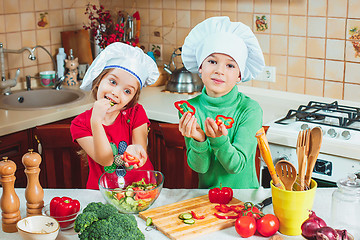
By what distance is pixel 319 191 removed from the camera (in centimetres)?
160

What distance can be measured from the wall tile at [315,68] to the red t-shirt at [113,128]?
1.20 m

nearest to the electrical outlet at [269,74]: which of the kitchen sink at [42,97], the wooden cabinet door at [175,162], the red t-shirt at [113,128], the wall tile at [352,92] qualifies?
the wall tile at [352,92]

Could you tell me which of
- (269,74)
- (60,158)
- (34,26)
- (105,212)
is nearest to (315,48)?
(269,74)

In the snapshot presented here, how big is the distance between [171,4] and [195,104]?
1648 mm

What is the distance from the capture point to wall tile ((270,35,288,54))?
9.17 feet

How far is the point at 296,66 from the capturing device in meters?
2.78

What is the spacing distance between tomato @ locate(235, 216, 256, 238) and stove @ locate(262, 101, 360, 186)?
3.09ft

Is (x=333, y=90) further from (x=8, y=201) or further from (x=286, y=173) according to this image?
(x=8, y=201)

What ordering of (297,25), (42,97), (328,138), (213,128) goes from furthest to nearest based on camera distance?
(42,97)
(297,25)
(328,138)
(213,128)

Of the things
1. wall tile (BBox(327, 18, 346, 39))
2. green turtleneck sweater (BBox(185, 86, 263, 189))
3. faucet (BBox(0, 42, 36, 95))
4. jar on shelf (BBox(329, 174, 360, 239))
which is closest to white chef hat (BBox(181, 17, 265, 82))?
green turtleneck sweater (BBox(185, 86, 263, 189))

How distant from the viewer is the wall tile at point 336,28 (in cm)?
257

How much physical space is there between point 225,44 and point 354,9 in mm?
1260

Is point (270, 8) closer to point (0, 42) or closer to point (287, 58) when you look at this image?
point (287, 58)

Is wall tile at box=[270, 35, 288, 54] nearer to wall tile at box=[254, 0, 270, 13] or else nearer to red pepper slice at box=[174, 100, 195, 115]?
wall tile at box=[254, 0, 270, 13]
